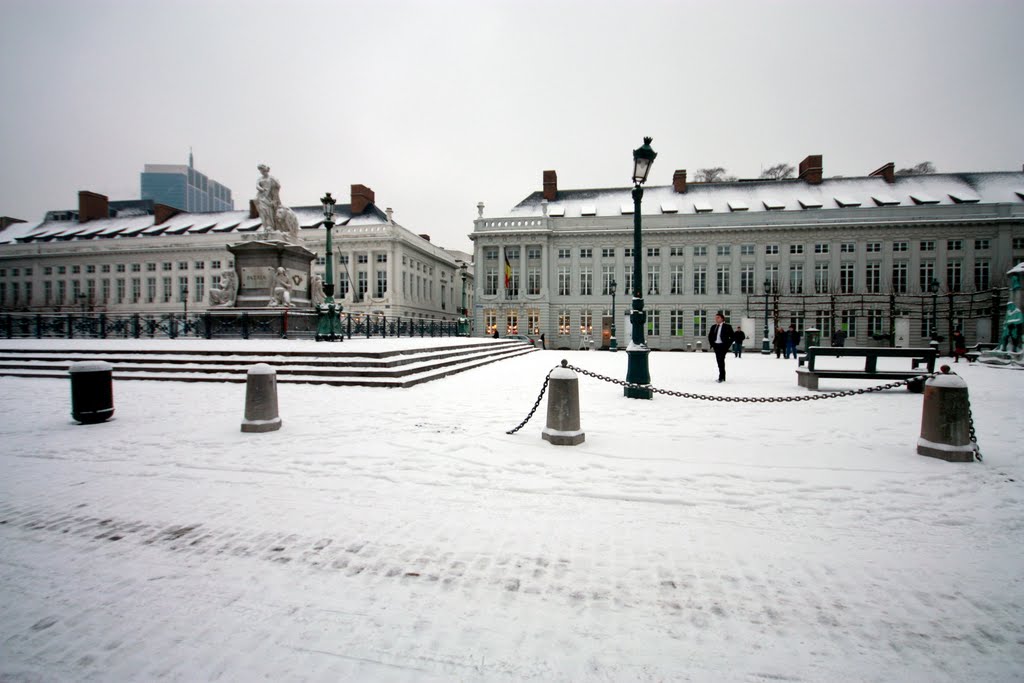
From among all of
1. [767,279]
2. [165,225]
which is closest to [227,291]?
[767,279]

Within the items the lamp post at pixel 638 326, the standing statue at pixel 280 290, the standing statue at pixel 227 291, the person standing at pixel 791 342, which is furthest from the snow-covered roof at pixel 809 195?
the lamp post at pixel 638 326

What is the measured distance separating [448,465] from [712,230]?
149 ft

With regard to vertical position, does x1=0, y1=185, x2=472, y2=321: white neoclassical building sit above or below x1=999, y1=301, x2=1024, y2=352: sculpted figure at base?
above

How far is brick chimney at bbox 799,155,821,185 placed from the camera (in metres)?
45.8

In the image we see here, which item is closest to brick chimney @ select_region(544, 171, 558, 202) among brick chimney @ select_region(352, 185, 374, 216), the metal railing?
brick chimney @ select_region(352, 185, 374, 216)

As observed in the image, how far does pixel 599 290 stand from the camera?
4603 cm

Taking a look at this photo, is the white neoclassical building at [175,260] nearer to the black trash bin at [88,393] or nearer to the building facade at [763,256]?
the building facade at [763,256]

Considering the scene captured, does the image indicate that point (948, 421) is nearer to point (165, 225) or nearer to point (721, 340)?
point (721, 340)

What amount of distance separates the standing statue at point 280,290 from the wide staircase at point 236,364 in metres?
5.67

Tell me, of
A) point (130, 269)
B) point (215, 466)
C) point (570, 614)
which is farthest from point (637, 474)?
point (130, 269)

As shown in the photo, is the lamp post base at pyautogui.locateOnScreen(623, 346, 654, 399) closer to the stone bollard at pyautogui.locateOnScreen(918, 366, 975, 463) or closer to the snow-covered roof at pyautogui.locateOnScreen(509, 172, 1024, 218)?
the stone bollard at pyautogui.locateOnScreen(918, 366, 975, 463)

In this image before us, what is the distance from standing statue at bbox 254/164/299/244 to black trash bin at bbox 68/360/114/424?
15056mm

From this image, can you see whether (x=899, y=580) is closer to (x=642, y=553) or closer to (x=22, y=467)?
(x=642, y=553)

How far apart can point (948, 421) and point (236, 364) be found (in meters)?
14.5
